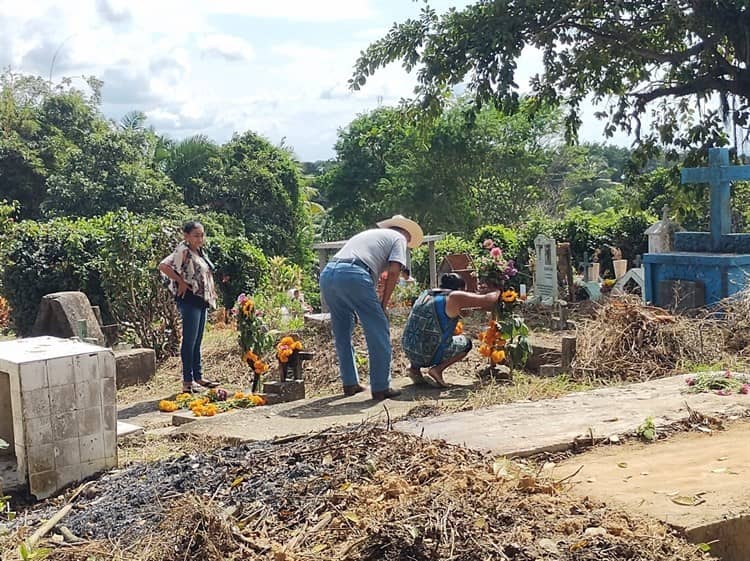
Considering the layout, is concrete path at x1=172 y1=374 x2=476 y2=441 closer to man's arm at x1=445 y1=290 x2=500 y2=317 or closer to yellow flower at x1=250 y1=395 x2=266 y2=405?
yellow flower at x1=250 y1=395 x2=266 y2=405

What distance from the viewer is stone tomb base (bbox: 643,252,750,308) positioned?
8492mm

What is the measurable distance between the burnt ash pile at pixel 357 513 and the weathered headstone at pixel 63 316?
5112mm

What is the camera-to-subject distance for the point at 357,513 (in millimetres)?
3355

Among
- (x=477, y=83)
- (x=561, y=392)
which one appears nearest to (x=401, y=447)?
(x=561, y=392)

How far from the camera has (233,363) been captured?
382 inches

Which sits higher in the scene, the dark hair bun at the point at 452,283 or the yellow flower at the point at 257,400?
the dark hair bun at the point at 452,283

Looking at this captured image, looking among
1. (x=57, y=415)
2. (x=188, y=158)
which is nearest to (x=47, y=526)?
(x=57, y=415)

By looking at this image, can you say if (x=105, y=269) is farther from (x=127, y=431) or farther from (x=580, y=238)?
(x=580, y=238)

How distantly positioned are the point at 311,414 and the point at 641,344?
283 cm

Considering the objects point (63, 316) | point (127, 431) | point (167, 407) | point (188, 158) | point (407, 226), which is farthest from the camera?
point (188, 158)

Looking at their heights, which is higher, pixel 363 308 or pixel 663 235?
pixel 663 235

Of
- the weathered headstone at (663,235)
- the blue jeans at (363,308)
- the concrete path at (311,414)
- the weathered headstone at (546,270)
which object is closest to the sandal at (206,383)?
the concrete path at (311,414)

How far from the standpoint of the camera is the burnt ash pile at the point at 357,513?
3.06 m

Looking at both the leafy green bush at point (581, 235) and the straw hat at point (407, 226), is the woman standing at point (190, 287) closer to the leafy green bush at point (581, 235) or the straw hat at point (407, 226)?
the straw hat at point (407, 226)
